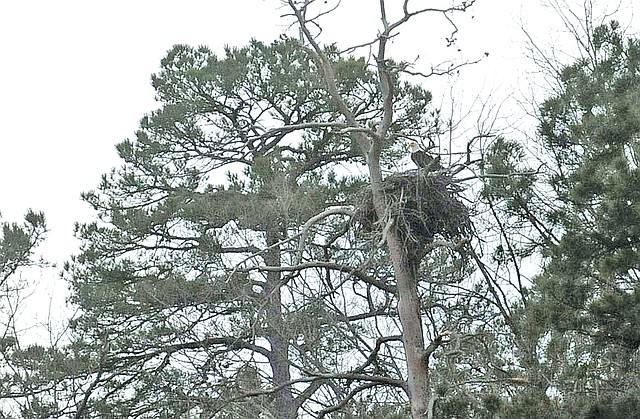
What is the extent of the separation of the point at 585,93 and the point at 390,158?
590cm

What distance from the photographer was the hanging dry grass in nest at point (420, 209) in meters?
8.80

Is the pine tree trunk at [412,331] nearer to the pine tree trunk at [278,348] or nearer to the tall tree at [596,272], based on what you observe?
the tall tree at [596,272]

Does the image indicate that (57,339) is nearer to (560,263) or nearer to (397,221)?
(397,221)

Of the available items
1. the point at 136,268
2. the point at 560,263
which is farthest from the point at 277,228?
the point at 560,263

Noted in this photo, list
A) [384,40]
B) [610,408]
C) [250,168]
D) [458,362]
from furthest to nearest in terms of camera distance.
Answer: [250,168], [458,362], [384,40], [610,408]

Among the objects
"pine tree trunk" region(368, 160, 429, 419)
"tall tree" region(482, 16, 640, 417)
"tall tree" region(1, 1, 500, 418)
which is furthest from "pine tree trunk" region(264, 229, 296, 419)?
"tall tree" region(482, 16, 640, 417)

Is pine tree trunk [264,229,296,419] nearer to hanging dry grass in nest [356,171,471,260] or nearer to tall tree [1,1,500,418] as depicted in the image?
tall tree [1,1,500,418]

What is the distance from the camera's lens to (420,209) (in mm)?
8758

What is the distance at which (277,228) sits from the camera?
1359 centimetres

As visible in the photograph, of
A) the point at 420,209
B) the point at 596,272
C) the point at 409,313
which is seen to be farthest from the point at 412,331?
the point at 596,272

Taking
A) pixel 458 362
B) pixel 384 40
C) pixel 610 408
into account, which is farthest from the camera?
pixel 458 362

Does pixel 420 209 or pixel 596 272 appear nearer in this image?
pixel 596 272

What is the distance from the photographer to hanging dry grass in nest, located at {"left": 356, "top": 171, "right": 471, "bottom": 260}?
8797mm

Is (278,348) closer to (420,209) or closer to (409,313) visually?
(409,313)
